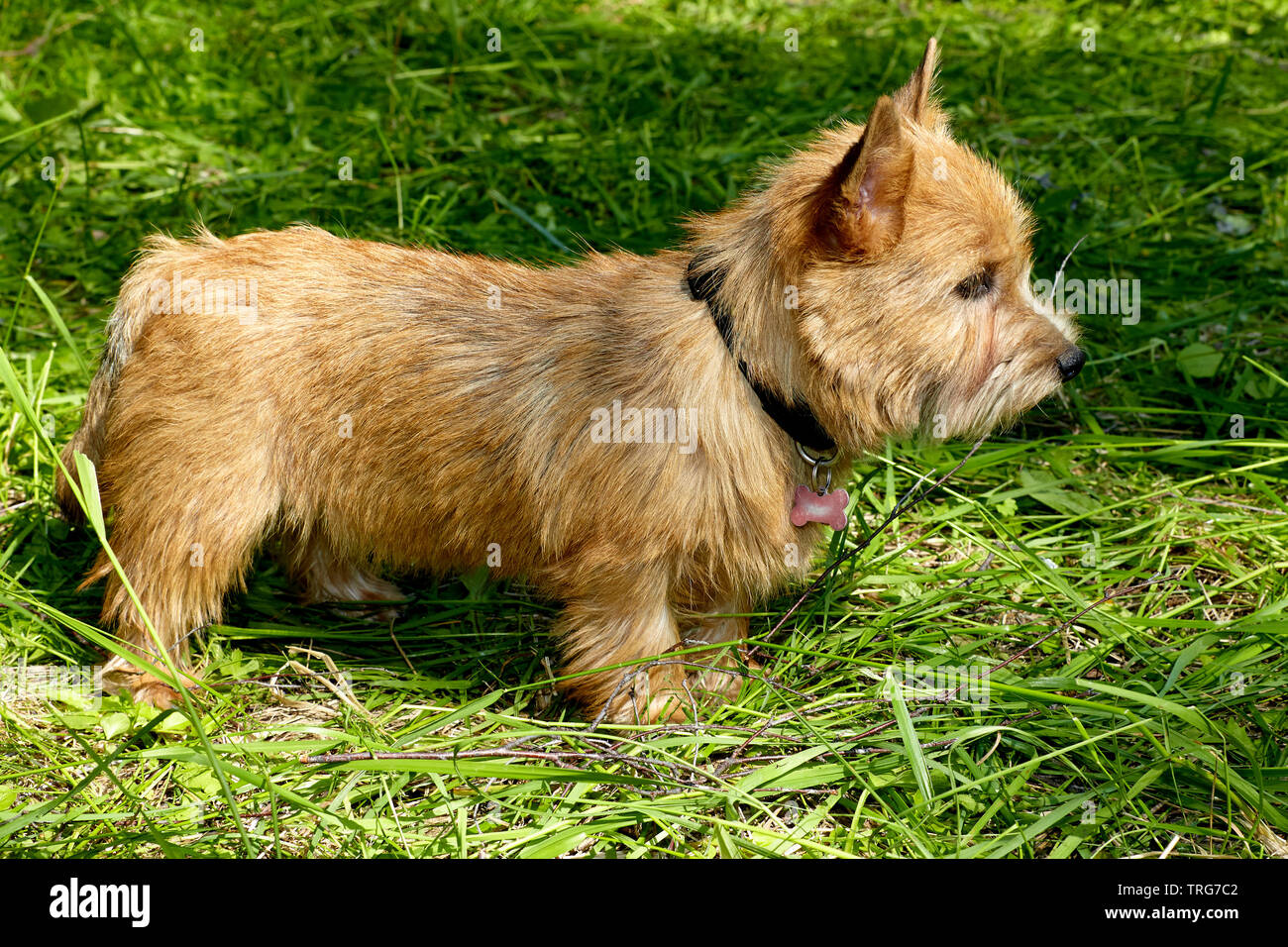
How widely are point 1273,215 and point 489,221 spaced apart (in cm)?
384

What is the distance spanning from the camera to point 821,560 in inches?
159

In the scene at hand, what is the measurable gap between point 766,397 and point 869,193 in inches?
23.7

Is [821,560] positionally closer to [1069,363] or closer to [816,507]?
[816,507]

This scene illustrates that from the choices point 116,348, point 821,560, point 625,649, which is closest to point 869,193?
point 625,649

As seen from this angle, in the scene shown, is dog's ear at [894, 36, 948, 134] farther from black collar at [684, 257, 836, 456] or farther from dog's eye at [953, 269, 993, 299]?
black collar at [684, 257, 836, 456]

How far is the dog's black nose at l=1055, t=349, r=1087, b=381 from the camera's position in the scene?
10.1 ft

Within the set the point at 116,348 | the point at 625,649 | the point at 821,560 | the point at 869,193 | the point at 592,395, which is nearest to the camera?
the point at 869,193

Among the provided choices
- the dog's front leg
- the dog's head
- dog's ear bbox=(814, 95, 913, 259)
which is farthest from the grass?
dog's ear bbox=(814, 95, 913, 259)

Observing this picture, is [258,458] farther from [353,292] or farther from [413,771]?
[413,771]

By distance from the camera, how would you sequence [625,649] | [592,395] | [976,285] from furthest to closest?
[625,649], [592,395], [976,285]

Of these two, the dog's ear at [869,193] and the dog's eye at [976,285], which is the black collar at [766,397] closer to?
the dog's ear at [869,193]

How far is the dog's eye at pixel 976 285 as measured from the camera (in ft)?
9.85

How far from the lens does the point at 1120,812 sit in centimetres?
298

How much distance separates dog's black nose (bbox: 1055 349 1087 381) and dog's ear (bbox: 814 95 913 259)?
629 millimetres
